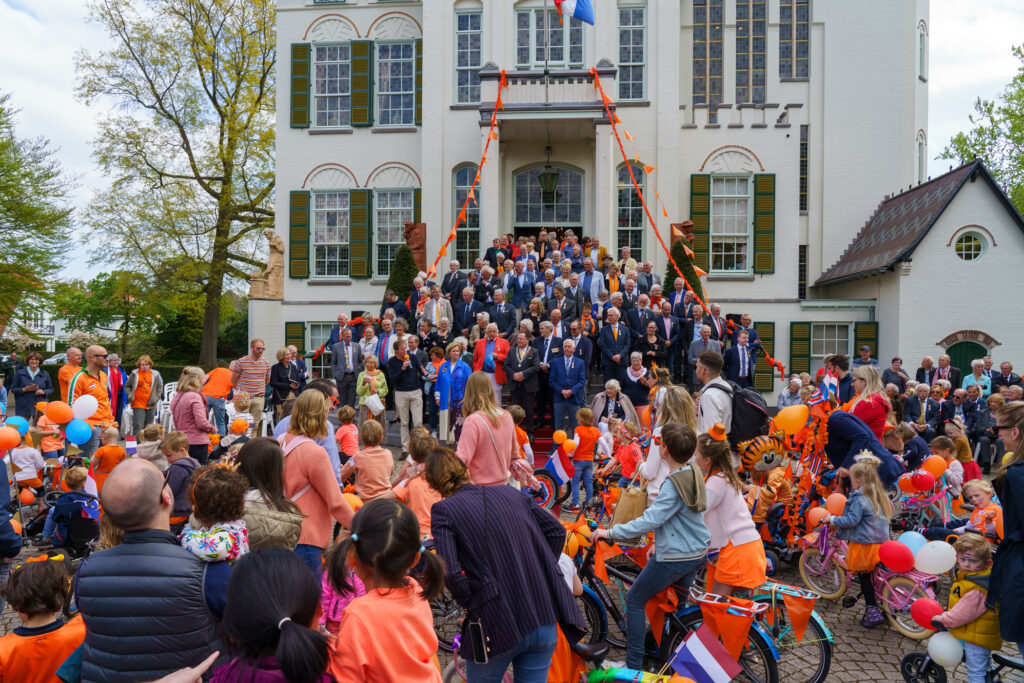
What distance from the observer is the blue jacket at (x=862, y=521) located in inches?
229

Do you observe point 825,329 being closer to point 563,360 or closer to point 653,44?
point 653,44

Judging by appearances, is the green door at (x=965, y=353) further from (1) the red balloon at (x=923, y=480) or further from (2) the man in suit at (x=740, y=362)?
(1) the red balloon at (x=923, y=480)

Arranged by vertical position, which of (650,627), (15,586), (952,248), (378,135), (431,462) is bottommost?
(650,627)

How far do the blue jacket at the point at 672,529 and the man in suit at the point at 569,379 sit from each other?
753 cm

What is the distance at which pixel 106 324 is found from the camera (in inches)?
1480

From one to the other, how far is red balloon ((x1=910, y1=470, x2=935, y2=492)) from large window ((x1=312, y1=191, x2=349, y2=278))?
17.0m

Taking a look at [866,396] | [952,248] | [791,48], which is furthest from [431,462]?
[791,48]

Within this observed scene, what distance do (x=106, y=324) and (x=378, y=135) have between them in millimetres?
24784

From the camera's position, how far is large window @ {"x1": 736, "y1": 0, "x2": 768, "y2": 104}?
2017 cm

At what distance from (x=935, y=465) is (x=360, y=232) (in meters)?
16.7

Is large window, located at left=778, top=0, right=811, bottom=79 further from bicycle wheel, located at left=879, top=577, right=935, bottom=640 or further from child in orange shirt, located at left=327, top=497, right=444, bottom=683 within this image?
child in orange shirt, located at left=327, top=497, right=444, bottom=683

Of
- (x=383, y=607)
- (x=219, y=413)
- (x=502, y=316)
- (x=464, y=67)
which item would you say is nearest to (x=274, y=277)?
(x=464, y=67)

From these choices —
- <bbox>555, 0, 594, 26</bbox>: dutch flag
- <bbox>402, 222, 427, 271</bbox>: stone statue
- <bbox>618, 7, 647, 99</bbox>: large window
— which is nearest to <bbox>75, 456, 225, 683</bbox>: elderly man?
<bbox>555, 0, 594, 26</bbox>: dutch flag

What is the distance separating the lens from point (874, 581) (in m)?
5.79
